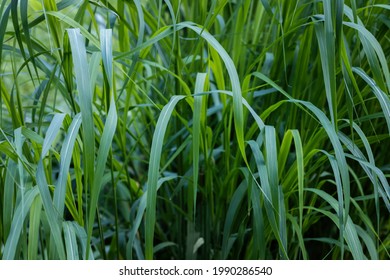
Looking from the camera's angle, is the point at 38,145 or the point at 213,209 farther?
the point at 213,209

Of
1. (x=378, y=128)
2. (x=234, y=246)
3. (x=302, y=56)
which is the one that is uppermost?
(x=302, y=56)

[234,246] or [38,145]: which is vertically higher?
[38,145]

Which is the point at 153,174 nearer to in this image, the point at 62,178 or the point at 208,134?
the point at 62,178

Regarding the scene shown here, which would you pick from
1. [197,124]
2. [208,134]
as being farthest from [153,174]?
[208,134]

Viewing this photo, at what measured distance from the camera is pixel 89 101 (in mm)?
596

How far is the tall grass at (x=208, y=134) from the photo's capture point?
2.11 feet

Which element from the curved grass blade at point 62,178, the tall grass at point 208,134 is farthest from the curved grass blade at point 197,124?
the curved grass blade at point 62,178

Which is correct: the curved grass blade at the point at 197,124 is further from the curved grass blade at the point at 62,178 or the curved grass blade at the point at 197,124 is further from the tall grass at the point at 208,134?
the curved grass blade at the point at 62,178

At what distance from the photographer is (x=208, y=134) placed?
0.86 m
